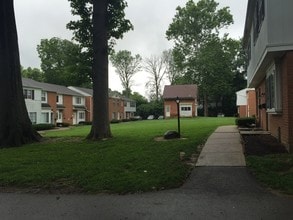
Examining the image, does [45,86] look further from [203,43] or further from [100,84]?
[100,84]

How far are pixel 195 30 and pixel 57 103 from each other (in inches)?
1056

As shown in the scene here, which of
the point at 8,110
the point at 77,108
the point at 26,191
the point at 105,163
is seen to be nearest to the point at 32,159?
the point at 105,163

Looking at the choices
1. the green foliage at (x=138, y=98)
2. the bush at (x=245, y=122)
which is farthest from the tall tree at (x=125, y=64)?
the bush at (x=245, y=122)

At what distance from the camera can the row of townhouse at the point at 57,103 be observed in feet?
146

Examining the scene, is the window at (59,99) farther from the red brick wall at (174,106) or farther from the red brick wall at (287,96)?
the red brick wall at (287,96)

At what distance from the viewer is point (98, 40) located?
16.9m

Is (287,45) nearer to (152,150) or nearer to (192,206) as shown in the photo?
(152,150)

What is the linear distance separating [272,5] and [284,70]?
1983 millimetres

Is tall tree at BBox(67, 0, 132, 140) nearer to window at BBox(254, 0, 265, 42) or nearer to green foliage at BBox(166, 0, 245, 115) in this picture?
window at BBox(254, 0, 265, 42)

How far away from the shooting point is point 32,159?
11633mm

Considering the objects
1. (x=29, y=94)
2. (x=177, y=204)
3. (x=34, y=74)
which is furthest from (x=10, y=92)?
(x=34, y=74)

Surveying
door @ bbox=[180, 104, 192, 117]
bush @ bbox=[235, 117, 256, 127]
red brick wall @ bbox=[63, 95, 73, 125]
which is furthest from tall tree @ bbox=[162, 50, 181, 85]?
bush @ bbox=[235, 117, 256, 127]

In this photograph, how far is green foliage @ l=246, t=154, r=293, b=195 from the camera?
7.57m

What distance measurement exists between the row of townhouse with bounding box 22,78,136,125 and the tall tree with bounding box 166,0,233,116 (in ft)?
56.4
